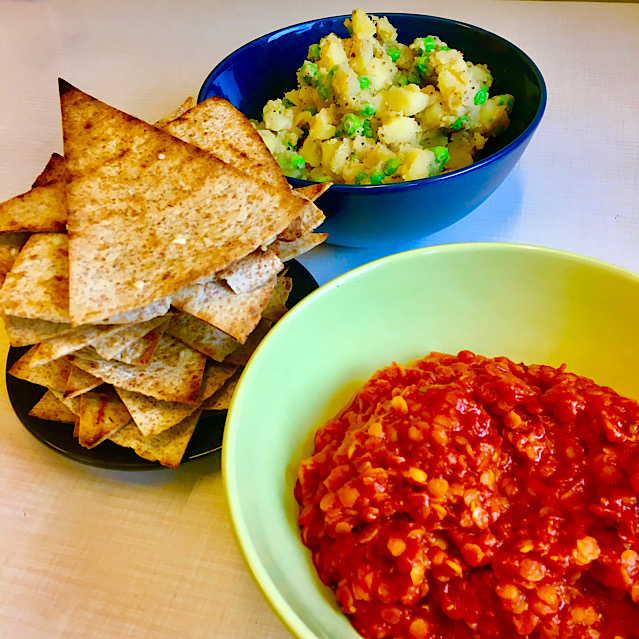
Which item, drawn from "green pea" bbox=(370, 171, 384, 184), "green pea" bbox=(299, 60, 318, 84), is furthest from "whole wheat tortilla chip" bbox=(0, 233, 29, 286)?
"green pea" bbox=(299, 60, 318, 84)

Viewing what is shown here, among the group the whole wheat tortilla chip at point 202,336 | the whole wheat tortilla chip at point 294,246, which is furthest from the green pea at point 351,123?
the whole wheat tortilla chip at point 202,336

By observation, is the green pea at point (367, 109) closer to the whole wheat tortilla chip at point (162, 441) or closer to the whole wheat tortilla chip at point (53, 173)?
the whole wheat tortilla chip at point (53, 173)

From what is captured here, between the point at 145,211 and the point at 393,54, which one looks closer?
the point at 145,211

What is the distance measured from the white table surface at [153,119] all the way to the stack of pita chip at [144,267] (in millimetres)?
143

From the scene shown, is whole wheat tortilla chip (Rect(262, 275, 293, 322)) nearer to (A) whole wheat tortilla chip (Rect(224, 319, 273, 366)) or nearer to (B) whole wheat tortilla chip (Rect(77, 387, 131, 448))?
(A) whole wheat tortilla chip (Rect(224, 319, 273, 366))

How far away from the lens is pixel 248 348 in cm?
124

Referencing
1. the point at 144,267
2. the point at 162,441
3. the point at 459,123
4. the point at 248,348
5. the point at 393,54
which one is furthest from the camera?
the point at 393,54

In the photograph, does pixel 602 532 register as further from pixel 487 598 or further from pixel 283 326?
pixel 283 326

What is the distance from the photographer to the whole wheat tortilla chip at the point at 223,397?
→ 118 centimetres

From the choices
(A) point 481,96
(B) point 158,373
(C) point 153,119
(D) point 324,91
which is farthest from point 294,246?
(C) point 153,119

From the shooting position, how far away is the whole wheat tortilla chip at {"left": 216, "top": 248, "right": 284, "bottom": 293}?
1.08 metres

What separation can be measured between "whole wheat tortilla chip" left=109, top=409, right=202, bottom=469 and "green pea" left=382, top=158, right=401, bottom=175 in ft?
2.20

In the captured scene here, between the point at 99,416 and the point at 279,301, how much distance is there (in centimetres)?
41

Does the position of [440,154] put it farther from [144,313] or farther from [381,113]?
[144,313]
